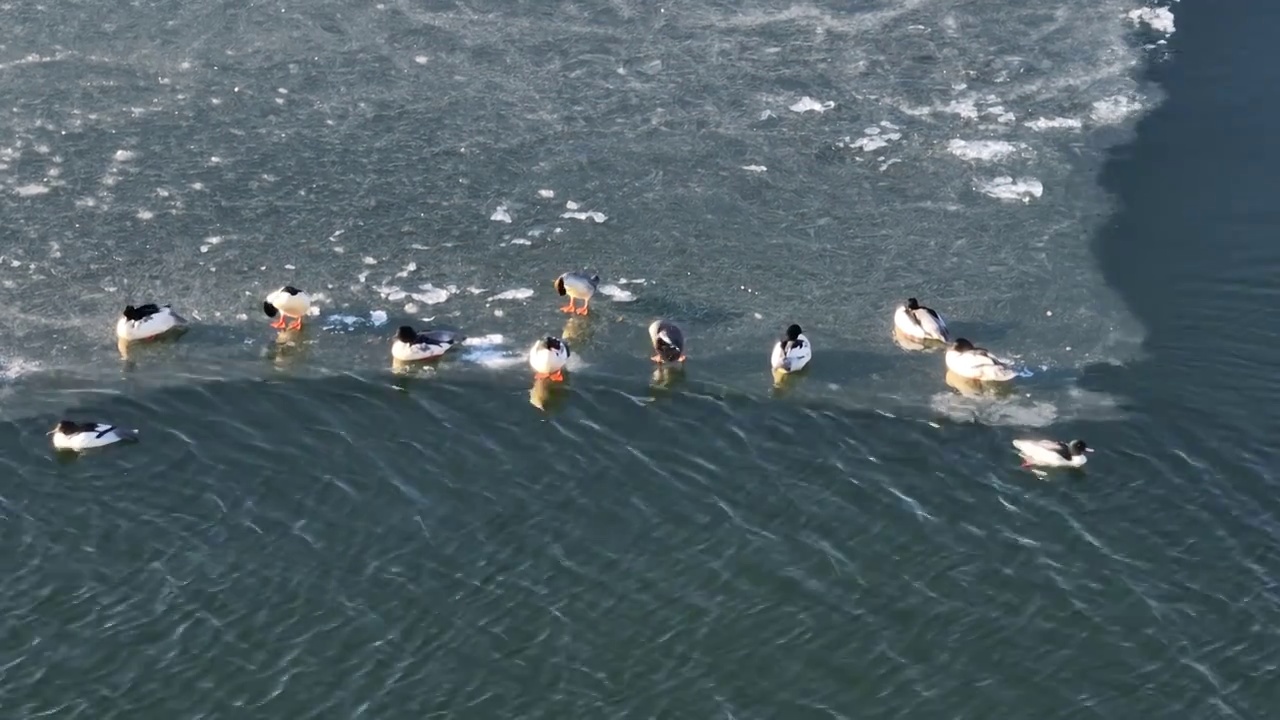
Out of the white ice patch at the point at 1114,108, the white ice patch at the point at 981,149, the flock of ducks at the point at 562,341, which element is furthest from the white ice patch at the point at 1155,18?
the flock of ducks at the point at 562,341

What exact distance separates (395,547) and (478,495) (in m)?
1.11

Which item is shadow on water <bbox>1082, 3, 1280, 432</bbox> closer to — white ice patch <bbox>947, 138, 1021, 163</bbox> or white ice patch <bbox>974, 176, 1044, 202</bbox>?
white ice patch <bbox>974, 176, 1044, 202</bbox>

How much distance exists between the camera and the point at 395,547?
16.2m

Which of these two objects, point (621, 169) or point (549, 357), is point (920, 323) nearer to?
point (549, 357)

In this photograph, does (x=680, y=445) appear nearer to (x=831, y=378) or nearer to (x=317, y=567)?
(x=831, y=378)

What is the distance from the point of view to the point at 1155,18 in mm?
25609

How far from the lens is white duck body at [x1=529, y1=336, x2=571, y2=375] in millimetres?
18109

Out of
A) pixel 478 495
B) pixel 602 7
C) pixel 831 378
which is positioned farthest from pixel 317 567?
pixel 602 7

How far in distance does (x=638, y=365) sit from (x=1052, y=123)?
800cm

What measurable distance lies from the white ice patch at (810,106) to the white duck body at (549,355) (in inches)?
260

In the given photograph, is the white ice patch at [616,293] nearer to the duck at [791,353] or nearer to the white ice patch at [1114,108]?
the duck at [791,353]

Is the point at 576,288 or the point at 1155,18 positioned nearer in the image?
the point at 576,288

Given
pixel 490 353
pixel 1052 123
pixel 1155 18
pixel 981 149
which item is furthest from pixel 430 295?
pixel 1155 18

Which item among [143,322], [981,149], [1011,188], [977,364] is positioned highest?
[981,149]
